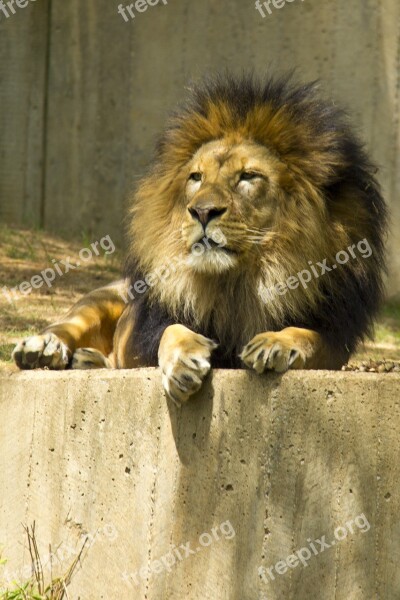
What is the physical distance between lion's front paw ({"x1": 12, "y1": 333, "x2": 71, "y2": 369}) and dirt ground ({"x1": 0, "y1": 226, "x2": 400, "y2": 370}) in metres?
0.98

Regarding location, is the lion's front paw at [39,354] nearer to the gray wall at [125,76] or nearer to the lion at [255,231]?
the lion at [255,231]

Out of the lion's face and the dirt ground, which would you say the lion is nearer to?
the lion's face

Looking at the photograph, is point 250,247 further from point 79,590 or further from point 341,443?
point 79,590

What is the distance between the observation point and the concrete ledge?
422cm

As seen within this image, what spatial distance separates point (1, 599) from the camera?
491cm

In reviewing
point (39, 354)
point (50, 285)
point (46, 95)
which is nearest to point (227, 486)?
point (39, 354)

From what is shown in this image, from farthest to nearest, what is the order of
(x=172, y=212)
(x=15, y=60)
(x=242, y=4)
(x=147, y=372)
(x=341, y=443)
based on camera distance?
(x=15, y=60), (x=242, y=4), (x=172, y=212), (x=147, y=372), (x=341, y=443)

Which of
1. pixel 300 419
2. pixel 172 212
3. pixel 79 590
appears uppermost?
pixel 172 212

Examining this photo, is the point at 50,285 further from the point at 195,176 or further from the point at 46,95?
the point at 195,176

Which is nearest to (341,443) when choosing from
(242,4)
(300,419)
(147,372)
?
(300,419)

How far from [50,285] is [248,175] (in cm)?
410

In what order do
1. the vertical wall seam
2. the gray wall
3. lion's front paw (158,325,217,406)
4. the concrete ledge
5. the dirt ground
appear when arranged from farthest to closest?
the vertical wall seam < the gray wall < the dirt ground < lion's front paw (158,325,217,406) < the concrete ledge

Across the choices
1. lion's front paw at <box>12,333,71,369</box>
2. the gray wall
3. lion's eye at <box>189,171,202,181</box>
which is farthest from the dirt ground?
lion's eye at <box>189,171,202,181</box>

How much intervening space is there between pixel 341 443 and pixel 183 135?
1.83 meters
